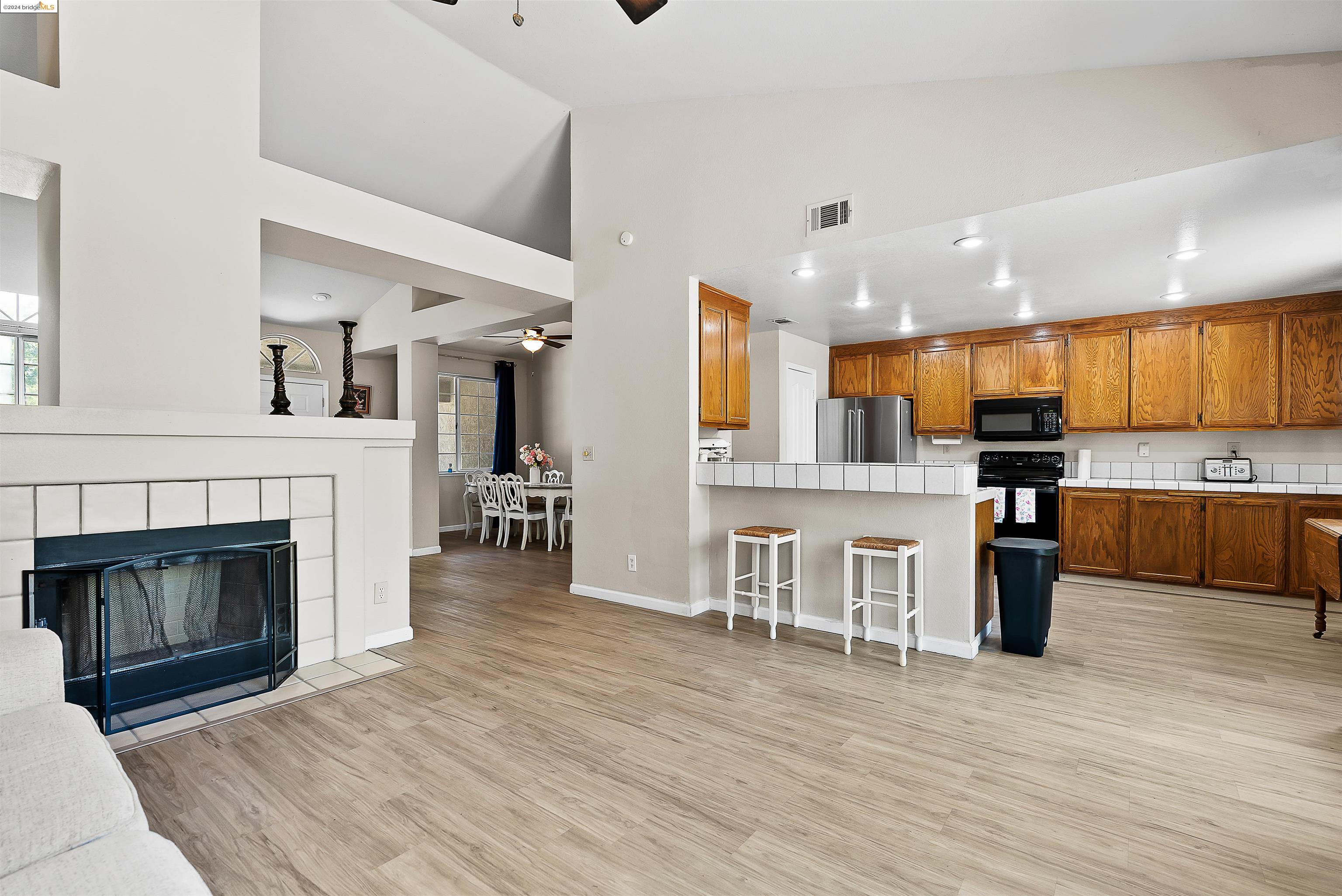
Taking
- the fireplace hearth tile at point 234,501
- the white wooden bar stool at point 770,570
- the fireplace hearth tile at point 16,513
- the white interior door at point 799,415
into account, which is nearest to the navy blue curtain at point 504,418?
the white interior door at point 799,415

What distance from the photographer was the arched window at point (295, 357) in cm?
730

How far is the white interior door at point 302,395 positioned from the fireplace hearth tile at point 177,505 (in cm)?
480

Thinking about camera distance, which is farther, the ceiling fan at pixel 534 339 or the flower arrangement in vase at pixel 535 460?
the flower arrangement in vase at pixel 535 460

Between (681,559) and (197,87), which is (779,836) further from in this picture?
(197,87)

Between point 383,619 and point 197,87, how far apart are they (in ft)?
9.64

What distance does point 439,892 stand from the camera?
1664 mm

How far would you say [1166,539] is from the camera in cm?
515

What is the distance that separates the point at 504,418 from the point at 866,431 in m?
5.44

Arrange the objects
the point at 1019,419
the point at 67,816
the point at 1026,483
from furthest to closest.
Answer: the point at 1019,419, the point at 1026,483, the point at 67,816

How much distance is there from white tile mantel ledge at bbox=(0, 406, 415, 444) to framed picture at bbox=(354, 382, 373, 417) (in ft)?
15.8

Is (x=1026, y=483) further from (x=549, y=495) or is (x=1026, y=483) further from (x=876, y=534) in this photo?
(x=549, y=495)

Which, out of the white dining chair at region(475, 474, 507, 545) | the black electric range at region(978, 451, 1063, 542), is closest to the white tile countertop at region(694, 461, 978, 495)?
the black electric range at region(978, 451, 1063, 542)

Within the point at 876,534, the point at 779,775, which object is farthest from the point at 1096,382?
the point at 779,775

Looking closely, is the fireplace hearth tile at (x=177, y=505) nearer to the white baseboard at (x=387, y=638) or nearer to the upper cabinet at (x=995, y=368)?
the white baseboard at (x=387, y=638)
